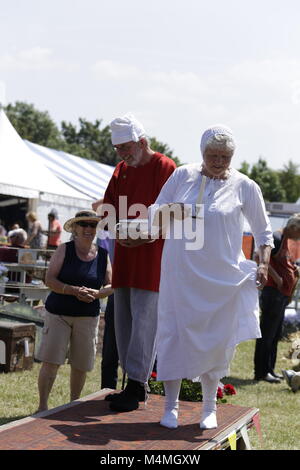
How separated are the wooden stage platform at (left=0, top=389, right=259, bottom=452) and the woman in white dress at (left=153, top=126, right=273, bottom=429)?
0.16m

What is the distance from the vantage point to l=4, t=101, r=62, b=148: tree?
69250mm

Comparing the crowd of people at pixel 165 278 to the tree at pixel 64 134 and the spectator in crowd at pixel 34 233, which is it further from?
the tree at pixel 64 134

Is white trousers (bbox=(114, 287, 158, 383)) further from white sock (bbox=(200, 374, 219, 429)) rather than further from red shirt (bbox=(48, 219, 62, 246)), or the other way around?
red shirt (bbox=(48, 219, 62, 246))

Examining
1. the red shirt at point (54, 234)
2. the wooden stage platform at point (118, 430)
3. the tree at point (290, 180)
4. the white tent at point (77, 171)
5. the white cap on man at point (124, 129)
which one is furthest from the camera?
the tree at point (290, 180)

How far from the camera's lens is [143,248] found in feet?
15.6

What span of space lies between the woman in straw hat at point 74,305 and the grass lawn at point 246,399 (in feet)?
1.98

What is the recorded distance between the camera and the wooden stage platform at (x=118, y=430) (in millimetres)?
3768

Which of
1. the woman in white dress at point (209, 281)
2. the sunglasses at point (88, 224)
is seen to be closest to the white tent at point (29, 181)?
the sunglasses at point (88, 224)

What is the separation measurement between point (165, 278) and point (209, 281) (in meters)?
0.27

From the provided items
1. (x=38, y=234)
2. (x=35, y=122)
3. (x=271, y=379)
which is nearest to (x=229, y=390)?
(x=271, y=379)

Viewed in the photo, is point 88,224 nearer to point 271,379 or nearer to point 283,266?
point 283,266

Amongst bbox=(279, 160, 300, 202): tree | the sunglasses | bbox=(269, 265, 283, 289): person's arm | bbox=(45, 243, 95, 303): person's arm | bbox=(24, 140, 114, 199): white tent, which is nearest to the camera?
bbox=(45, 243, 95, 303): person's arm

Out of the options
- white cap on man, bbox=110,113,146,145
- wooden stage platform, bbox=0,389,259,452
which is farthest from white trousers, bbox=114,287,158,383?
white cap on man, bbox=110,113,146,145

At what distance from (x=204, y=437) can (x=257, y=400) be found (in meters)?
3.28
